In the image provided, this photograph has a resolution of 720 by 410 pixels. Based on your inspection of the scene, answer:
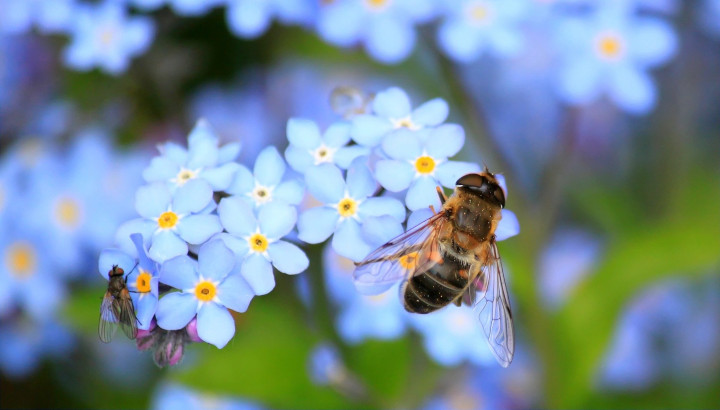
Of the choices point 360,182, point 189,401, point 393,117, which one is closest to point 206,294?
point 360,182

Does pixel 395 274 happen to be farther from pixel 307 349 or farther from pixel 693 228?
pixel 693 228

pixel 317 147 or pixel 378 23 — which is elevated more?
pixel 378 23

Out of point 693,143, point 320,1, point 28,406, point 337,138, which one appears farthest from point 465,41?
point 28,406

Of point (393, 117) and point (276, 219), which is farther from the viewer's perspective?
point (393, 117)

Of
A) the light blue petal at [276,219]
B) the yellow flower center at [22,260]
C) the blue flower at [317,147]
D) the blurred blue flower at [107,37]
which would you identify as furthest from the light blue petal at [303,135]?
the yellow flower center at [22,260]

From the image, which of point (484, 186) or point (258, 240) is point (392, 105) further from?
point (258, 240)

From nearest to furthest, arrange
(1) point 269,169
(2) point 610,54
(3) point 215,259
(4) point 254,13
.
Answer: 1. (3) point 215,259
2. (1) point 269,169
3. (4) point 254,13
4. (2) point 610,54

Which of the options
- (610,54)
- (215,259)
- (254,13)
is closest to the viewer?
(215,259)
